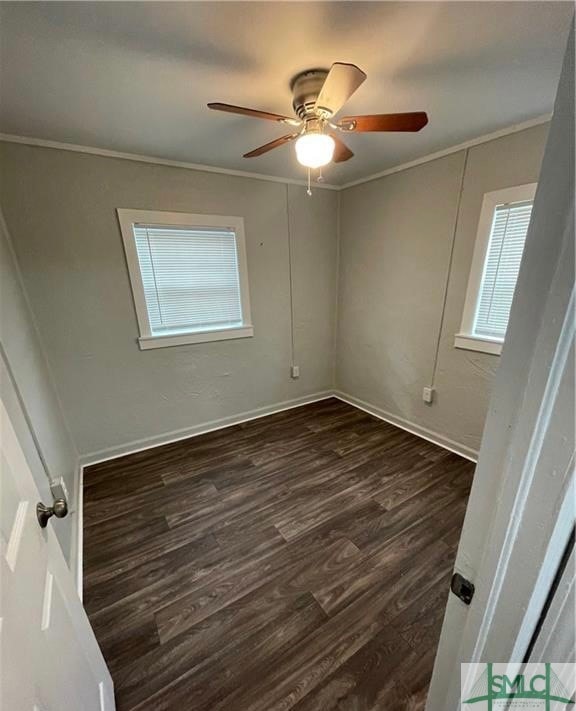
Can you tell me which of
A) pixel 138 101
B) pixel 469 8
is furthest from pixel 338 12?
pixel 138 101

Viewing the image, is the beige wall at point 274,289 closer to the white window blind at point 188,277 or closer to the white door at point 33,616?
the white window blind at point 188,277

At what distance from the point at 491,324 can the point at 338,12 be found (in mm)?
1991

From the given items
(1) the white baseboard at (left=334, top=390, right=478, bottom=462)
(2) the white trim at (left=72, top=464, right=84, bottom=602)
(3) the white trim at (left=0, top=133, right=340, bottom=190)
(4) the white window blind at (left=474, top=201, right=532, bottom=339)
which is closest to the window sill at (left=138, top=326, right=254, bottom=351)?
(2) the white trim at (left=72, top=464, right=84, bottom=602)

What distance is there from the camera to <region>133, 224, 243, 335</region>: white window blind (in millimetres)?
2381

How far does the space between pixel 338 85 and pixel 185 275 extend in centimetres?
178

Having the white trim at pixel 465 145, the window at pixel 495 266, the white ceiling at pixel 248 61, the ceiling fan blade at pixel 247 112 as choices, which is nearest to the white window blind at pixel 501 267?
the window at pixel 495 266

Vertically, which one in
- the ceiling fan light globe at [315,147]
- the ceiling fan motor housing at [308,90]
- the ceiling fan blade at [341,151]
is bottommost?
the ceiling fan light globe at [315,147]

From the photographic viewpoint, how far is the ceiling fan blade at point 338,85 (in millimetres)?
1064

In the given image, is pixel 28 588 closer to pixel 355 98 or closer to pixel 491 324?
pixel 355 98

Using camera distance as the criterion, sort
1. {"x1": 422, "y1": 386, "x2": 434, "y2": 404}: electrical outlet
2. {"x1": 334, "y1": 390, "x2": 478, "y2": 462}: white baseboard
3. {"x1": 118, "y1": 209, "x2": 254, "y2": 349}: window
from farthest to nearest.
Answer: {"x1": 422, "y1": 386, "x2": 434, "y2": 404}: electrical outlet, {"x1": 334, "y1": 390, "x2": 478, "y2": 462}: white baseboard, {"x1": 118, "y1": 209, "x2": 254, "y2": 349}: window

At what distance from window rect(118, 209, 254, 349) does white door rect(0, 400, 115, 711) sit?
1.88 meters

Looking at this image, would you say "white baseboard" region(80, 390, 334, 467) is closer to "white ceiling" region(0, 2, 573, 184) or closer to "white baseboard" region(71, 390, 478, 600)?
"white baseboard" region(71, 390, 478, 600)

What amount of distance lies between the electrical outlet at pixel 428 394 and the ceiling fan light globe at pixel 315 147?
2.01 metres

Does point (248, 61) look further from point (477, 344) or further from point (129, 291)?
point (477, 344)
